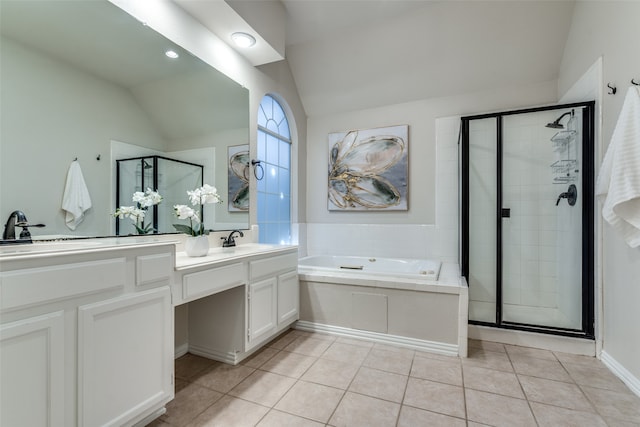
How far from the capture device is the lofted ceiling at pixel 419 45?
271 centimetres

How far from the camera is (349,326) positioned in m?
2.57

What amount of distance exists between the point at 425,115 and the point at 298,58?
5.31 feet

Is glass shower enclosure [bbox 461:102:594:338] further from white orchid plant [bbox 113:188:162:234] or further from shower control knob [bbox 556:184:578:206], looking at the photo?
white orchid plant [bbox 113:188:162:234]

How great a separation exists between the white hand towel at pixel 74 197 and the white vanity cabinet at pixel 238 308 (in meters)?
0.57

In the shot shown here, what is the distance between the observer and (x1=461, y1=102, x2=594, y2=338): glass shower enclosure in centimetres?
253

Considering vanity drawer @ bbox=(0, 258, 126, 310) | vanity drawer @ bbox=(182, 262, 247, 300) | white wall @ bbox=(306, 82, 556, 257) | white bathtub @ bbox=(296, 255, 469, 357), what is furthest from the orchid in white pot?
white wall @ bbox=(306, 82, 556, 257)

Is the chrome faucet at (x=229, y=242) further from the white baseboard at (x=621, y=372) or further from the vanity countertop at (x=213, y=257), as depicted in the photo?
the white baseboard at (x=621, y=372)

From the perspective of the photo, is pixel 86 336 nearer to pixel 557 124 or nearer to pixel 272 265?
pixel 272 265

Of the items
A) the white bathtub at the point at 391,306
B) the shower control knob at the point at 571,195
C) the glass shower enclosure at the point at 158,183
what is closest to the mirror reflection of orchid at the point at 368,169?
the white bathtub at the point at 391,306

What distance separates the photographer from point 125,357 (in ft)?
4.20

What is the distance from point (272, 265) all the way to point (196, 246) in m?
0.61

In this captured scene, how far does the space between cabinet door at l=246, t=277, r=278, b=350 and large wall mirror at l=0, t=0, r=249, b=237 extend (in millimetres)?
721

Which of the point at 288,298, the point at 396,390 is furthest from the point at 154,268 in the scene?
the point at 396,390

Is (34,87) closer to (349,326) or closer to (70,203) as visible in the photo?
(70,203)
